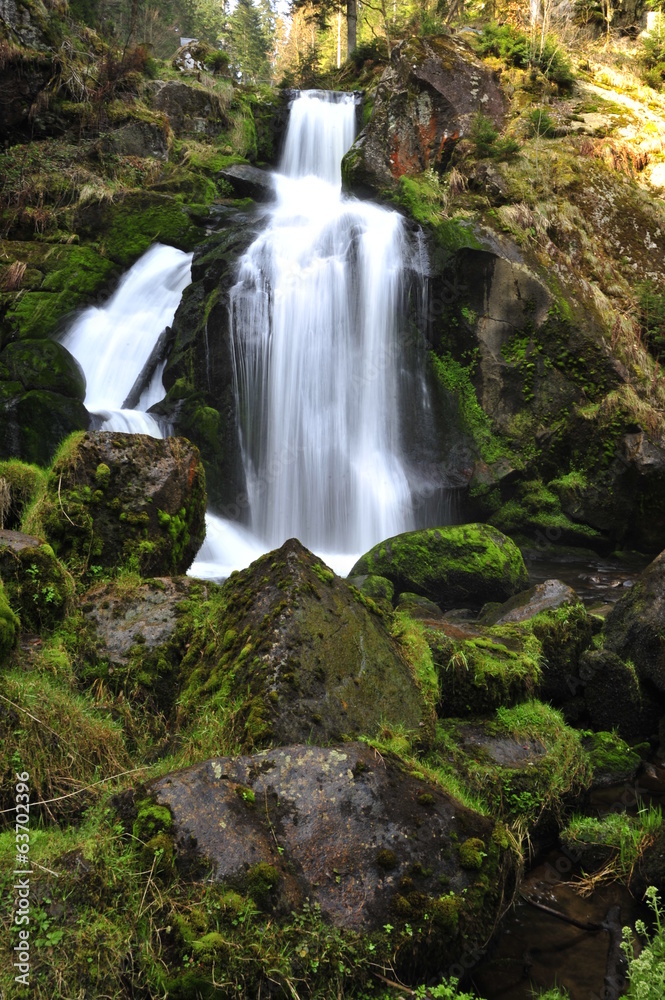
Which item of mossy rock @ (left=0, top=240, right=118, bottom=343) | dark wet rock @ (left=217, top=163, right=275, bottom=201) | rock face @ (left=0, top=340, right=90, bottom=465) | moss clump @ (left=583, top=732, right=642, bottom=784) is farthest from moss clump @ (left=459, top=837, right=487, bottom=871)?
dark wet rock @ (left=217, top=163, right=275, bottom=201)

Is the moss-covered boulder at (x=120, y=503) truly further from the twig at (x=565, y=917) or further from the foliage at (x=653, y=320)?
the foliage at (x=653, y=320)

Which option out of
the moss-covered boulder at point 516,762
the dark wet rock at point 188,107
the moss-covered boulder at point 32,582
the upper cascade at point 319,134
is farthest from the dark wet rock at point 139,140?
the moss-covered boulder at point 516,762

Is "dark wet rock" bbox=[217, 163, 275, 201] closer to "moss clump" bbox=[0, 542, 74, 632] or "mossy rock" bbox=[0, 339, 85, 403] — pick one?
"mossy rock" bbox=[0, 339, 85, 403]

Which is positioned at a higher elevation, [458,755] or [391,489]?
[458,755]

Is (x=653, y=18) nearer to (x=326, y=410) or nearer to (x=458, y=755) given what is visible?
(x=326, y=410)

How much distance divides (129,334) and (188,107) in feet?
33.7

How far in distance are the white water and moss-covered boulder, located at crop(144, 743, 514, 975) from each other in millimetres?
8208

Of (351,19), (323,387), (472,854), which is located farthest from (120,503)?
(351,19)

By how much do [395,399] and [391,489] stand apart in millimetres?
1665

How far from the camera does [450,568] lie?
8.39 m

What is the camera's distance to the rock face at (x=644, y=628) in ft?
17.7

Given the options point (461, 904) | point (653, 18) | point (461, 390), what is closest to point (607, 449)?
point (461, 390)

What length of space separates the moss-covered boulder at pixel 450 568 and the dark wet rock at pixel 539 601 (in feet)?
6.08

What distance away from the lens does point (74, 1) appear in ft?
62.4
